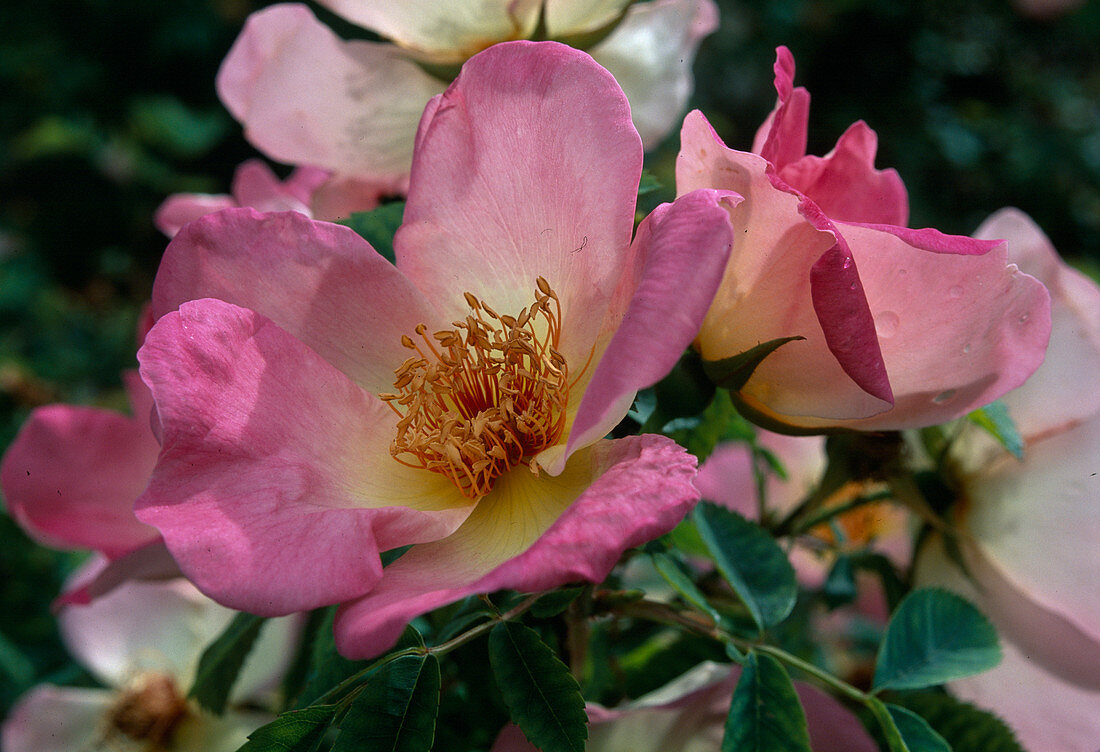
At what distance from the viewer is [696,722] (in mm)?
520

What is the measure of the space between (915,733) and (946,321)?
0.22 m

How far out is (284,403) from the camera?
1.36 ft

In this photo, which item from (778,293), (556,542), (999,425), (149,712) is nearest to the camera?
(556,542)

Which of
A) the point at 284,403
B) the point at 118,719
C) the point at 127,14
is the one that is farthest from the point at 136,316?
the point at 284,403

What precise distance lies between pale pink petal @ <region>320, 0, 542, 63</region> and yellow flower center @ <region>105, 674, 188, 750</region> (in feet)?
2.03

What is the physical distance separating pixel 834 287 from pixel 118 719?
2.61ft

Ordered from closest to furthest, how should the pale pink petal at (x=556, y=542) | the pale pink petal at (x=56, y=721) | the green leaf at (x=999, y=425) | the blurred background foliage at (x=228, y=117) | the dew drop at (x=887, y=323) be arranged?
the pale pink petal at (x=556, y=542), the dew drop at (x=887, y=323), the green leaf at (x=999, y=425), the pale pink petal at (x=56, y=721), the blurred background foliage at (x=228, y=117)

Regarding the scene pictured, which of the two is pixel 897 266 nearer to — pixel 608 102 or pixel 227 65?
pixel 608 102

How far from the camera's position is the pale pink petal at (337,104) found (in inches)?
23.8

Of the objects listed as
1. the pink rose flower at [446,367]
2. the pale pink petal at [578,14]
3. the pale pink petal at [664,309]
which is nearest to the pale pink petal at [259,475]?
the pink rose flower at [446,367]

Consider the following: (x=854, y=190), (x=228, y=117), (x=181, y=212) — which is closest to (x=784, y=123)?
(x=854, y=190)

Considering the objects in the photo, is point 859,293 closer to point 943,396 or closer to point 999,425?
point 943,396

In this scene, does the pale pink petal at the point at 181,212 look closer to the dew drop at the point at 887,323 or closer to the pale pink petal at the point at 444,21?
the pale pink petal at the point at 444,21

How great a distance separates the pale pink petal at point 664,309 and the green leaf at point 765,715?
6.9 inches
